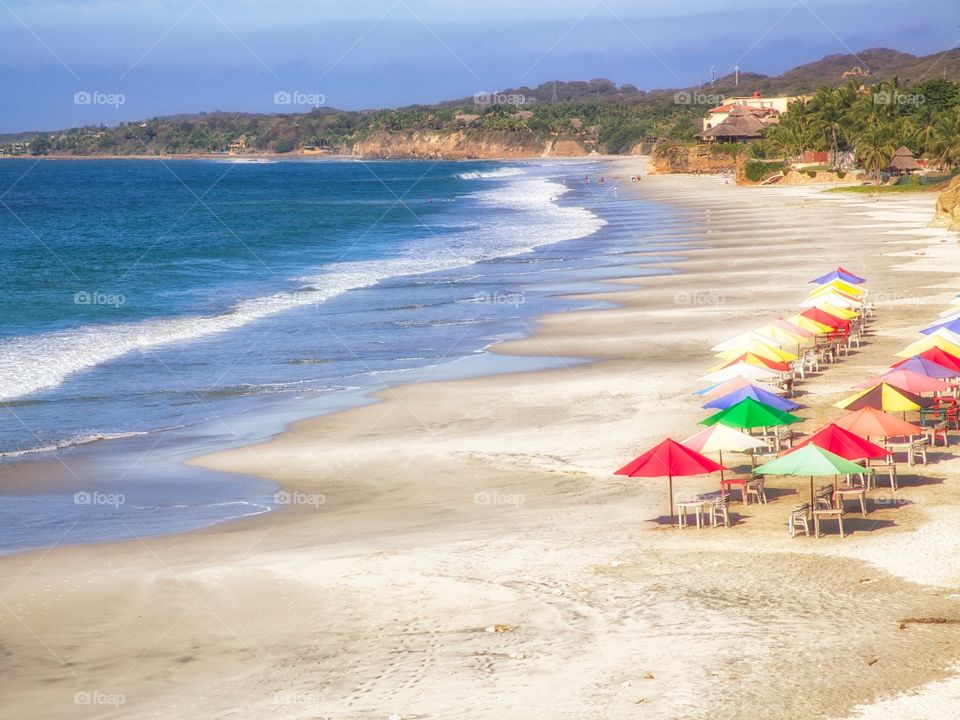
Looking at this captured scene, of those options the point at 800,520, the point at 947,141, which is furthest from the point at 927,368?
the point at 947,141

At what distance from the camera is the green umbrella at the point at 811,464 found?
1384 cm

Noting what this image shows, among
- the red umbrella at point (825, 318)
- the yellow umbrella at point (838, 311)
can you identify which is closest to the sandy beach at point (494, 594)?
the red umbrella at point (825, 318)

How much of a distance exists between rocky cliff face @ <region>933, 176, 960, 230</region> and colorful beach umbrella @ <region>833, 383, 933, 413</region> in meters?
31.6

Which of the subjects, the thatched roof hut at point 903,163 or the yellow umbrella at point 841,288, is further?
the thatched roof hut at point 903,163

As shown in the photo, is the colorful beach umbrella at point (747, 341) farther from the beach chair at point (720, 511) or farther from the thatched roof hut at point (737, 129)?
the thatched roof hut at point (737, 129)

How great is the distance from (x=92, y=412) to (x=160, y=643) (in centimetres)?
1107

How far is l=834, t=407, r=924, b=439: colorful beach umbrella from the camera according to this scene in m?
15.5

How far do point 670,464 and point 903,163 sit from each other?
70.6 m

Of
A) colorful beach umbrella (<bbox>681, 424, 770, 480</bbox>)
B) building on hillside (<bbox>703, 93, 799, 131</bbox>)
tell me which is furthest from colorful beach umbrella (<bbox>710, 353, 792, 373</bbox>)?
building on hillside (<bbox>703, 93, 799, 131</bbox>)

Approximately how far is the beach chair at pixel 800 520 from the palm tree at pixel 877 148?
226ft

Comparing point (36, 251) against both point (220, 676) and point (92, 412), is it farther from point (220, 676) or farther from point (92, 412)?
point (220, 676)

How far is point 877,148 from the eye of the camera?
3135 inches
